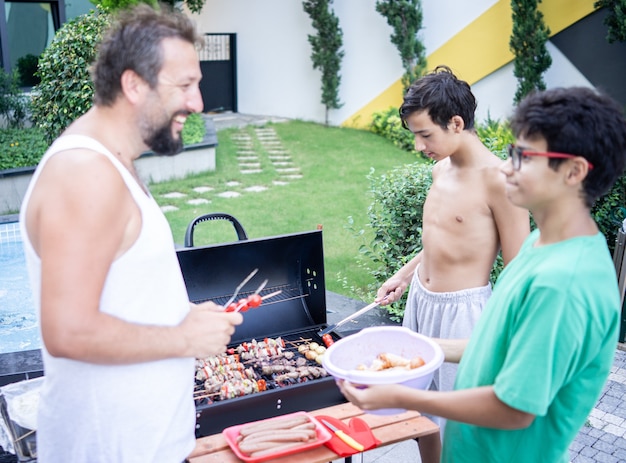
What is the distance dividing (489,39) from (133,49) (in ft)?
33.9

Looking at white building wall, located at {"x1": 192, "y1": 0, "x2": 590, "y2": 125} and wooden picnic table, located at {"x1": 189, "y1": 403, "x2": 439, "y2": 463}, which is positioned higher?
white building wall, located at {"x1": 192, "y1": 0, "x2": 590, "y2": 125}

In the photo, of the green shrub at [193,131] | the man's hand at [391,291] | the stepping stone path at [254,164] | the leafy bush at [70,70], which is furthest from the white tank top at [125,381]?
the green shrub at [193,131]

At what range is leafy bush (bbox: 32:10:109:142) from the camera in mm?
5859

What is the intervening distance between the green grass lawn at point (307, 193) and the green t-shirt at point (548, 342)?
366 cm

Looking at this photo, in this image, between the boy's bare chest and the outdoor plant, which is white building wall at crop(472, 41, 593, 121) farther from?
the boy's bare chest

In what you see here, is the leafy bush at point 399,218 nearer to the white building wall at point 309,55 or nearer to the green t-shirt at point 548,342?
the green t-shirt at point 548,342

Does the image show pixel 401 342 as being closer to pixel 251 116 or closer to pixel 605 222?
pixel 605 222

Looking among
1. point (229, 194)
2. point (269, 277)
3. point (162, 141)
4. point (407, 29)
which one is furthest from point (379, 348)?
point (407, 29)

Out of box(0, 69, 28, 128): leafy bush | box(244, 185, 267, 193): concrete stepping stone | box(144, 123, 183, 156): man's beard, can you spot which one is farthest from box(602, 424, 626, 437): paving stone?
box(0, 69, 28, 128): leafy bush

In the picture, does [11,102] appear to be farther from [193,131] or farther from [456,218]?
[456,218]

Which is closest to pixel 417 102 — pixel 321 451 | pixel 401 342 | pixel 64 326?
pixel 401 342

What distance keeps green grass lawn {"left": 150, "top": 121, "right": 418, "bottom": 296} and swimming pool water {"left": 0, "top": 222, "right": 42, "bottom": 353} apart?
153cm

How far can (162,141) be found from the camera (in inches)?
70.8

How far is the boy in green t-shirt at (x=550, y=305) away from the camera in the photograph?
5.01 feet
